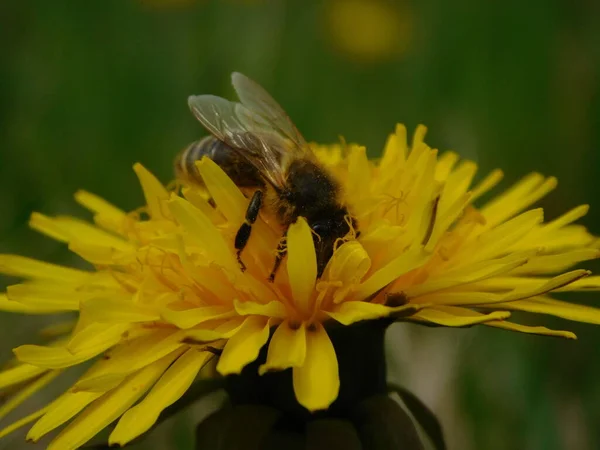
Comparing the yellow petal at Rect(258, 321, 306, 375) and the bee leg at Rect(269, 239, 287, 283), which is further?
the bee leg at Rect(269, 239, 287, 283)

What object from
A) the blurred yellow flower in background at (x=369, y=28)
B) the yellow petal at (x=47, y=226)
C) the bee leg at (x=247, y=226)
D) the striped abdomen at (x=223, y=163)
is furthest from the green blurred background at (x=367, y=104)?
the bee leg at (x=247, y=226)

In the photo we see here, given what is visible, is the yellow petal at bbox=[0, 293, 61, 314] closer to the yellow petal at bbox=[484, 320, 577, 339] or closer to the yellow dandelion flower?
the yellow dandelion flower

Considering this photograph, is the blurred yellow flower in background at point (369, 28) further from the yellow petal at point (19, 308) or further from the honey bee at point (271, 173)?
the yellow petal at point (19, 308)

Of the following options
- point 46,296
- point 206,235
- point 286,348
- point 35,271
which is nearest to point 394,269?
point 286,348

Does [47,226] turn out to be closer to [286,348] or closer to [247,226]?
[247,226]

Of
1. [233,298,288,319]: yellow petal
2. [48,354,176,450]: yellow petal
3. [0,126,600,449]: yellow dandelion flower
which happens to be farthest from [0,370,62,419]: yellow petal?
[233,298,288,319]: yellow petal

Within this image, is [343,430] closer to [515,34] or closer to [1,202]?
[1,202]
